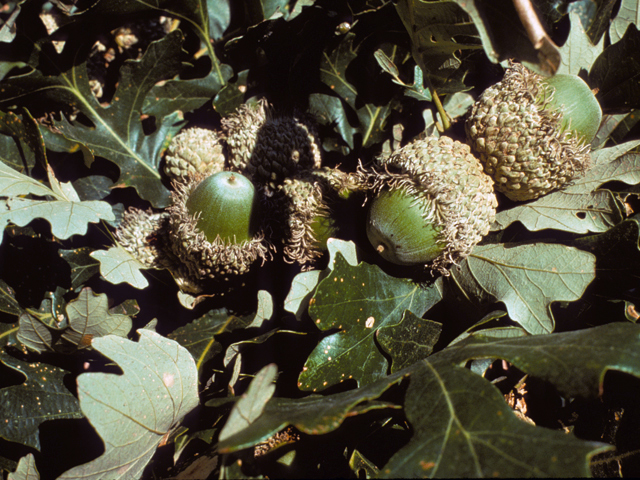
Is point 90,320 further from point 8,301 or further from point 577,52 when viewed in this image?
point 577,52

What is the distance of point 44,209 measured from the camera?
1.11 meters

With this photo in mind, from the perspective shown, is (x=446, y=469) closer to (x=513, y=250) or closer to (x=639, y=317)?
(x=513, y=250)

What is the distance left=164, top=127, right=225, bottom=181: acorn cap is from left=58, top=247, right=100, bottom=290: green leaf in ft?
1.28

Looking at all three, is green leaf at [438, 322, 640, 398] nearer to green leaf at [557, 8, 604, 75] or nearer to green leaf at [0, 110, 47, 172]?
green leaf at [557, 8, 604, 75]

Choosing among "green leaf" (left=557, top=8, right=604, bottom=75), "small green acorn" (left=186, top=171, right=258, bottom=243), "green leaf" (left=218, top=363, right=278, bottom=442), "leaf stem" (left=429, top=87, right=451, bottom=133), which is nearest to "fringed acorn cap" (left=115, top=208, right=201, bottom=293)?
"small green acorn" (left=186, top=171, right=258, bottom=243)

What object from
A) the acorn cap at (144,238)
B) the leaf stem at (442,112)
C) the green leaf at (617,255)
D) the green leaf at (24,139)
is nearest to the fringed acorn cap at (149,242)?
the acorn cap at (144,238)

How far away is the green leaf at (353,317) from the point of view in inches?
39.9

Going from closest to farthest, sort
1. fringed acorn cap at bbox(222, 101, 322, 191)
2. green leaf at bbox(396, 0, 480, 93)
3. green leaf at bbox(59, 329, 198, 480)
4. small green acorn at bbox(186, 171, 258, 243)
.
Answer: green leaf at bbox(59, 329, 198, 480)
green leaf at bbox(396, 0, 480, 93)
small green acorn at bbox(186, 171, 258, 243)
fringed acorn cap at bbox(222, 101, 322, 191)

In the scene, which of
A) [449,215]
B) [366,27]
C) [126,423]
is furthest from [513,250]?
[126,423]

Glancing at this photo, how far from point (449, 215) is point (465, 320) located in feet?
1.20

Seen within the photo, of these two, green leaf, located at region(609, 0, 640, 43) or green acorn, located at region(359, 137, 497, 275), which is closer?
green acorn, located at region(359, 137, 497, 275)

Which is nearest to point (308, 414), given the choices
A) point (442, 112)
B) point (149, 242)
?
point (149, 242)

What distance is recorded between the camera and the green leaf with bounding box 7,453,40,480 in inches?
41.7

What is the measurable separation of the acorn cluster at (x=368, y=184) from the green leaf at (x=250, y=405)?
18.3 inches
